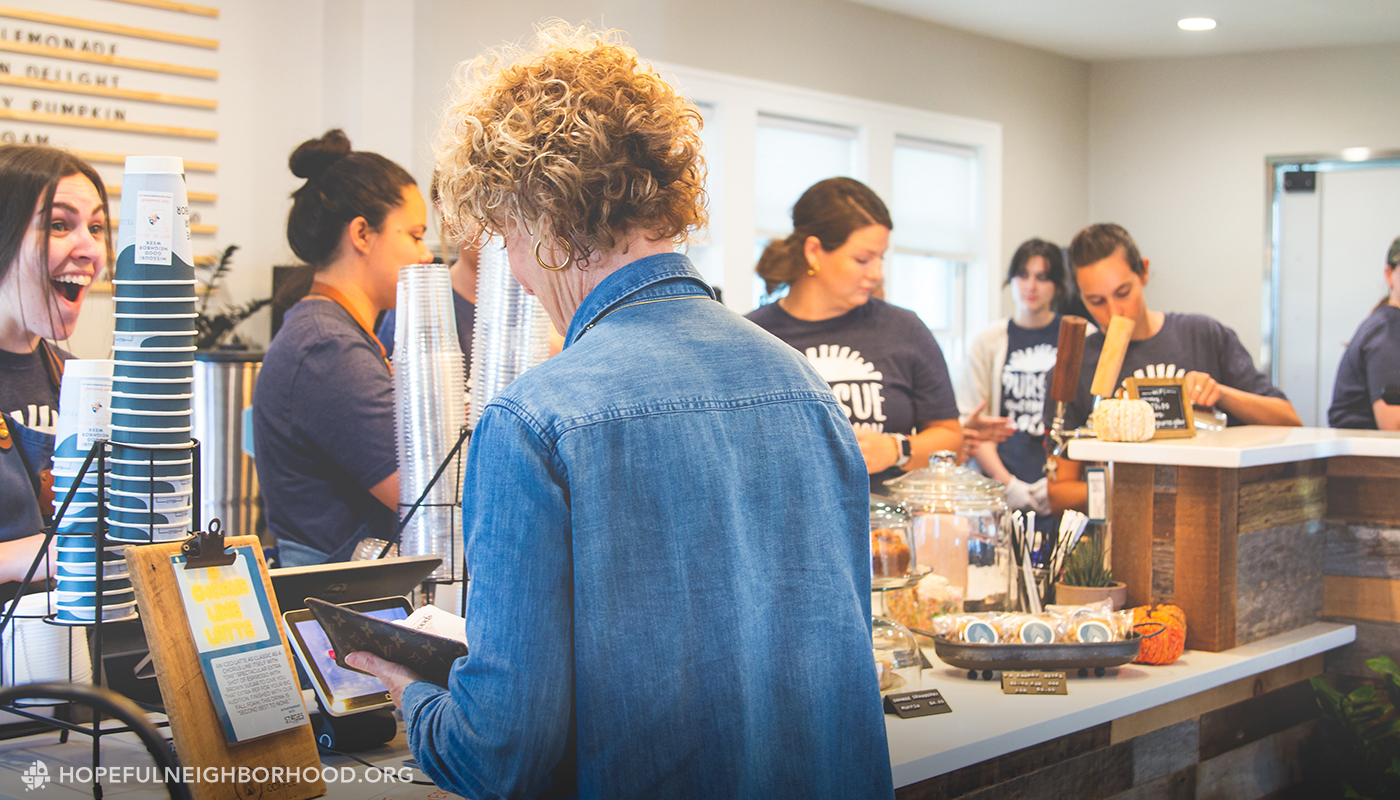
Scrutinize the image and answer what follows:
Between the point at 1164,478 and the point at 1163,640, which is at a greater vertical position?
the point at 1164,478

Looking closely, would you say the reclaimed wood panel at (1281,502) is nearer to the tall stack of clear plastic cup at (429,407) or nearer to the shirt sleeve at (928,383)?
the shirt sleeve at (928,383)

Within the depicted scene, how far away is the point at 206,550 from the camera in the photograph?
1159 mm

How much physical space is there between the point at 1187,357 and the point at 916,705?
6.29ft

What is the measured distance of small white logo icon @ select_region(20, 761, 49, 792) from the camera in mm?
1194

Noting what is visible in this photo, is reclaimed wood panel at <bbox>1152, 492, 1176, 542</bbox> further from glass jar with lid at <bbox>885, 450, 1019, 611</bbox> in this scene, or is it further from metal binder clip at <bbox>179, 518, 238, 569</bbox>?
metal binder clip at <bbox>179, 518, 238, 569</bbox>

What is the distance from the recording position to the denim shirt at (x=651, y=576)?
869 millimetres

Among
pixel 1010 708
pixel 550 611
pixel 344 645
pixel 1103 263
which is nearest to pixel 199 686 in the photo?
pixel 344 645

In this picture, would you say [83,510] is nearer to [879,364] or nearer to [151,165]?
[151,165]

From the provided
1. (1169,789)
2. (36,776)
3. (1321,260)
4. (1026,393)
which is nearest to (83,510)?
(36,776)

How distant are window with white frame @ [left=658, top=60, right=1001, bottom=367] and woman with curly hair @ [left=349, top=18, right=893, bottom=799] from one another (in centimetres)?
393

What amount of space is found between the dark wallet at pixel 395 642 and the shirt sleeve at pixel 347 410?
0.71m

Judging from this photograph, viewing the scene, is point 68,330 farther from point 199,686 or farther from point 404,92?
point 404,92

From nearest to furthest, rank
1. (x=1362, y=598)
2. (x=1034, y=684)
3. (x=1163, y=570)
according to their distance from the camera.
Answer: (x=1034, y=684) → (x=1163, y=570) → (x=1362, y=598)

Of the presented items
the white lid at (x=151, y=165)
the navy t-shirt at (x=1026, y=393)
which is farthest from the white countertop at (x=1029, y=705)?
the navy t-shirt at (x=1026, y=393)
